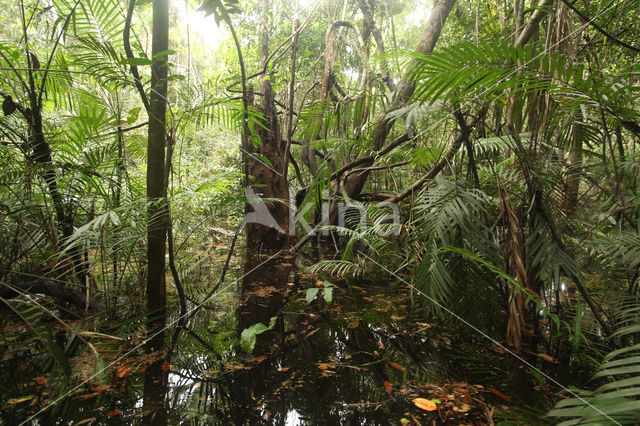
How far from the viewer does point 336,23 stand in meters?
3.37

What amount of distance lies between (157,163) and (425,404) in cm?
147

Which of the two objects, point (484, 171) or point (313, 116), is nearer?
point (484, 171)

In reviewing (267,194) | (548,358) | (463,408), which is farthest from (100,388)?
(267,194)

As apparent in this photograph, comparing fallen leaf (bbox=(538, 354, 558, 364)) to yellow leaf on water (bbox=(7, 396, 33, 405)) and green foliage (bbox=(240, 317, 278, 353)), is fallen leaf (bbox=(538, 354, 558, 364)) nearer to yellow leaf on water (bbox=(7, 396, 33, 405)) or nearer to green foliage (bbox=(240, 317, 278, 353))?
green foliage (bbox=(240, 317, 278, 353))

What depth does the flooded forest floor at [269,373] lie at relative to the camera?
102cm

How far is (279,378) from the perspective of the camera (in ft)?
4.00

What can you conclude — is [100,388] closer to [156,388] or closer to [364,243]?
[156,388]

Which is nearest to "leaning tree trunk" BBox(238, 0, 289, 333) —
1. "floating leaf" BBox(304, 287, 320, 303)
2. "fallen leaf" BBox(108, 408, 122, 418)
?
"floating leaf" BBox(304, 287, 320, 303)

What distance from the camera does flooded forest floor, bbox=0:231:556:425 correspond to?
102 centimetres

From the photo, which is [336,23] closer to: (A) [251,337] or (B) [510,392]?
(A) [251,337]

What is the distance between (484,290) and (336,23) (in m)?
3.06

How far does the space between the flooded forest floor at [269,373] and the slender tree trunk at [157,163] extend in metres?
0.16

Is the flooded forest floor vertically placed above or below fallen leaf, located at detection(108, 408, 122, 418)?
below

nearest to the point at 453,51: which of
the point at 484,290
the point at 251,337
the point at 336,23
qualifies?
the point at 484,290
